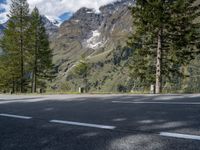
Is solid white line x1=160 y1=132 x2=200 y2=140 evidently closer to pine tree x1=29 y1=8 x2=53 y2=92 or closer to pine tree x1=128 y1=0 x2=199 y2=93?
pine tree x1=128 y1=0 x2=199 y2=93

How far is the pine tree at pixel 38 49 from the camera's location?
113 ft

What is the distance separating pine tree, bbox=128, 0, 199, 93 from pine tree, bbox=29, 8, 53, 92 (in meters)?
15.8

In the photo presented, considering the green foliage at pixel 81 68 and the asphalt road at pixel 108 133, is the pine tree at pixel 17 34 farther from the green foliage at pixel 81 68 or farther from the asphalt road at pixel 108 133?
the asphalt road at pixel 108 133

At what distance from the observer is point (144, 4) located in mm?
21938

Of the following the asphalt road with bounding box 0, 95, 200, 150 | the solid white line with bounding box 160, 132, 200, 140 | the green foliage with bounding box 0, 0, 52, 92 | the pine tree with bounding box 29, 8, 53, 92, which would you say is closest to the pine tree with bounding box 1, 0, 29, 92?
the green foliage with bounding box 0, 0, 52, 92

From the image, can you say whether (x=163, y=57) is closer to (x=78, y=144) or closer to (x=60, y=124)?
(x=60, y=124)

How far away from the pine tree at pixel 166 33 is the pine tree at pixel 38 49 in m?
15.8

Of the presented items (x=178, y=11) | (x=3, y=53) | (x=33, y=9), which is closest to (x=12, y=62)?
(x=3, y=53)

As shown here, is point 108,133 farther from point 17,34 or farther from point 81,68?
point 81,68

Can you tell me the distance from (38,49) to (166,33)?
1930cm

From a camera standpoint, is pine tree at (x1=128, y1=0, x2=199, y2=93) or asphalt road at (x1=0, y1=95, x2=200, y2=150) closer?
asphalt road at (x1=0, y1=95, x2=200, y2=150)

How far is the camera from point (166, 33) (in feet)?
72.7

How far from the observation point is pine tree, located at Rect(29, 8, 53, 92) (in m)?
34.5

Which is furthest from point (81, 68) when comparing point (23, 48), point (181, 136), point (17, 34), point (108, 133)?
point (181, 136)
